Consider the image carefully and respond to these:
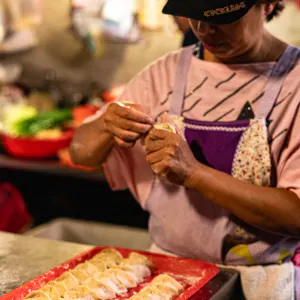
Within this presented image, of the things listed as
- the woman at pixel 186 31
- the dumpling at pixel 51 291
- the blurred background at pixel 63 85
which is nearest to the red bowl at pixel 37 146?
the blurred background at pixel 63 85

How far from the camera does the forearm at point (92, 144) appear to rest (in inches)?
77.5

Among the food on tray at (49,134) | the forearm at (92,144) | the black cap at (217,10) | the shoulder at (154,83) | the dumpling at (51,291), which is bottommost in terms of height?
the food on tray at (49,134)

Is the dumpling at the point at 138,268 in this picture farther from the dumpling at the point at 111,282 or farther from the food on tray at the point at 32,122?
the food on tray at the point at 32,122

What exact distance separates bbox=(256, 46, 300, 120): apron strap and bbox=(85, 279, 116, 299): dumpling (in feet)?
2.37

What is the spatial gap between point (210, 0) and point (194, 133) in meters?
0.46

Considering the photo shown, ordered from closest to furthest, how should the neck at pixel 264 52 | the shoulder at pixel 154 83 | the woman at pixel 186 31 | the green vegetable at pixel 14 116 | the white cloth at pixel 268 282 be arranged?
the white cloth at pixel 268 282 < the neck at pixel 264 52 < the shoulder at pixel 154 83 < the woman at pixel 186 31 < the green vegetable at pixel 14 116

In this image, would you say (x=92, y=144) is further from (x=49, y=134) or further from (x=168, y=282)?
(x=49, y=134)

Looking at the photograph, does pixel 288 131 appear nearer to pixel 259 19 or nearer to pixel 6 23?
pixel 259 19

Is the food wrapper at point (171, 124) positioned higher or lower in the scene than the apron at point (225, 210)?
higher

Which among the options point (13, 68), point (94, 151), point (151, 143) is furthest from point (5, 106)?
point (151, 143)

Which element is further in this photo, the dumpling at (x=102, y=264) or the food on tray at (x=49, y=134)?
the food on tray at (x=49, y=134)

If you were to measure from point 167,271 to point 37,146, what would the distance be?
2.28m

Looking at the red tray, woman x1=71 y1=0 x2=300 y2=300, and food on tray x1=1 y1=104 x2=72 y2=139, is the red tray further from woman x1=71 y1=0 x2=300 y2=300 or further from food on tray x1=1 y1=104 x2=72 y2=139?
food on tray x1=1 y1=104 x2=72 y2=139

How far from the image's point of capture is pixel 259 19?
1.82 meters
